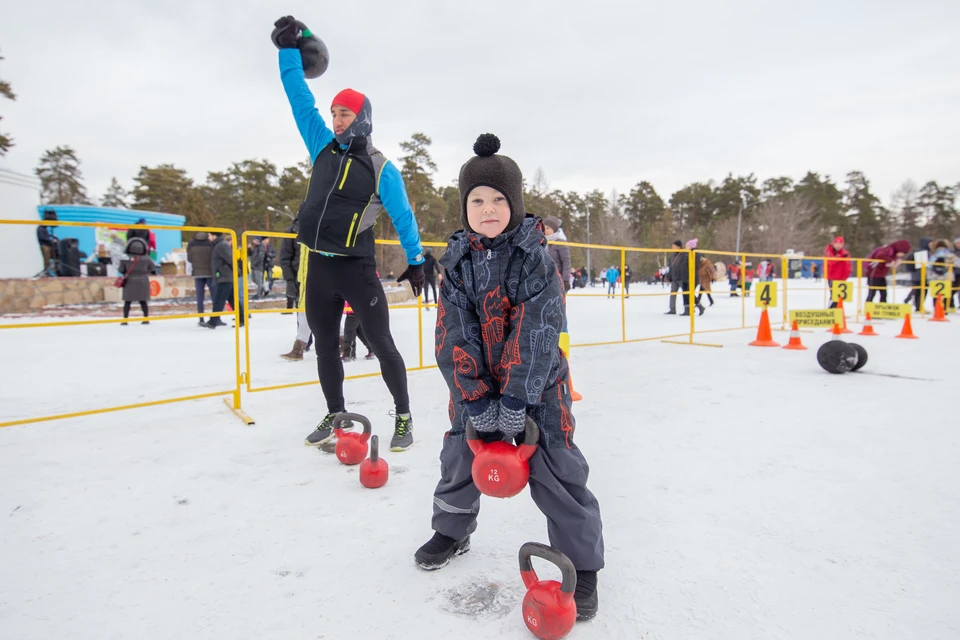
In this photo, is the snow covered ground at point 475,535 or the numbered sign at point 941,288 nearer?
the snow covered ground at point 475,535

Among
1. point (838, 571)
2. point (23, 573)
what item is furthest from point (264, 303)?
point (838, 571)

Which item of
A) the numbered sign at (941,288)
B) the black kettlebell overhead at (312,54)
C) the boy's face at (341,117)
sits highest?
the black kettlebell overhead at (312,54)

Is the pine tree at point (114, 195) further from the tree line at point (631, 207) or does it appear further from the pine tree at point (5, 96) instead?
the pine tree at point (5, 96)

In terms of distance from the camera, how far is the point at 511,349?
1445mm

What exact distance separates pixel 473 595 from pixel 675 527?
88 centimetres

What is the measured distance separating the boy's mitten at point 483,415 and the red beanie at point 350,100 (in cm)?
184

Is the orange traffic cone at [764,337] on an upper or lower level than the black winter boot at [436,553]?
upper

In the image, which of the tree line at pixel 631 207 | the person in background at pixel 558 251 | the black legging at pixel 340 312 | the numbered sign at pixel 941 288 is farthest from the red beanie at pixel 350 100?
the tree line at pixel 631 207

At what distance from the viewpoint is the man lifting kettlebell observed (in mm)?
2586

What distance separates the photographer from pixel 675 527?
1950 millimetres

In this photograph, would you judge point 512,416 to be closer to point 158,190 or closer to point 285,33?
point 285,33

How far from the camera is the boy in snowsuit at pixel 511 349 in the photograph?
1.44 meters

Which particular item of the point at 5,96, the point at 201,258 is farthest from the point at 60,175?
the point at 201,258

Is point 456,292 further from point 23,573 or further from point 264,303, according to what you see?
point 264,303
